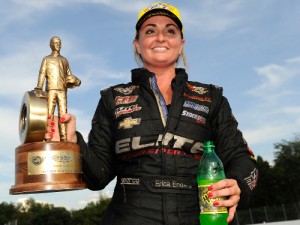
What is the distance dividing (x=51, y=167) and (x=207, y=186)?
1600mm

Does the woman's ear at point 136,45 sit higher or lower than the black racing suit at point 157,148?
higher

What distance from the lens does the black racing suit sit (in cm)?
379

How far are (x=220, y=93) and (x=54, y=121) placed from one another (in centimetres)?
179

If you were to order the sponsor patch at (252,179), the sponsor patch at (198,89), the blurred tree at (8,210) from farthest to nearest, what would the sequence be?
the blurred tree at (8,210) < the sponsor patch at (198,89) < the sponsor patch at (252,179)

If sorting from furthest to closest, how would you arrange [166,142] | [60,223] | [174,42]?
[60,223], [174,42], [166,142]

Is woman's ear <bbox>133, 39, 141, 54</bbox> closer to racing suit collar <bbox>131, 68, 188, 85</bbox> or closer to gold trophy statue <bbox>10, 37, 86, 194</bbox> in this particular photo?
racing suit collar <bbox>131, 68, 188, 85</bbox>

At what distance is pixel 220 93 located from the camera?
14.9 feet

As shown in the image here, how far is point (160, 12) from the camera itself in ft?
15.1

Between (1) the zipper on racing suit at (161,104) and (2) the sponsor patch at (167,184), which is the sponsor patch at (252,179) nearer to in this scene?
(2) the sponsor patch at (167,184)

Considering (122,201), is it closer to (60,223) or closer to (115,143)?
(115,143)

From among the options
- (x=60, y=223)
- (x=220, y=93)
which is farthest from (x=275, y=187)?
(x=220, y=93)

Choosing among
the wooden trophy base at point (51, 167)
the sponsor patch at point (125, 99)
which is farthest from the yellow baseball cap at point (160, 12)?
the wooden trophy base at point (51, 167)

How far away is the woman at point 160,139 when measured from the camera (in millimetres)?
3785

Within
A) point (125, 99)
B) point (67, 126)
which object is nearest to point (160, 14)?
point (125, 99)
